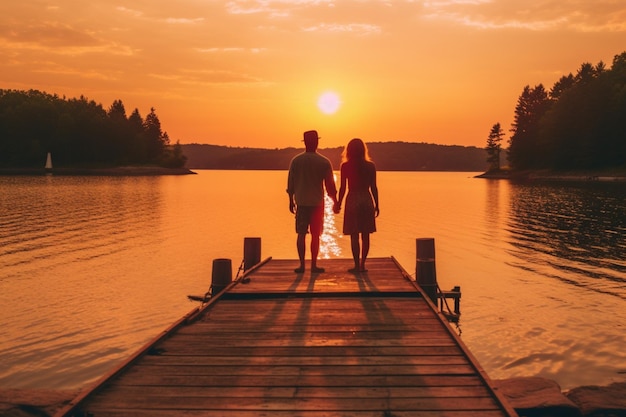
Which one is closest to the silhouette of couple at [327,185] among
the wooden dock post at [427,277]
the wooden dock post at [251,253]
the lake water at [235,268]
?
the wooden dock post at [427,277]

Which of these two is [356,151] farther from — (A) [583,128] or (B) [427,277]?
(A) [583,128]

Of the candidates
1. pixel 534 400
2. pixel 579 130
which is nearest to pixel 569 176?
pixel 579 130

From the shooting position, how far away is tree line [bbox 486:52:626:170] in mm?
89625

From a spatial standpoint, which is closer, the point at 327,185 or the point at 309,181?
the point at 327,185

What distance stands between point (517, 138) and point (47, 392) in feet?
396

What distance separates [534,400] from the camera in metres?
6.53

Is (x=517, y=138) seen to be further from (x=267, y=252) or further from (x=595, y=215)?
(x=267, y=252)

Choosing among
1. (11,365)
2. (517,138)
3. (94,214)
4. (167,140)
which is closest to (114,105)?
(167,140)

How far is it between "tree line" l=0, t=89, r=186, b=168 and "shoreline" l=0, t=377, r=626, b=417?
5257 inches

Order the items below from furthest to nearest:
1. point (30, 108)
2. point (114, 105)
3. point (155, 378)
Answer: point (114, 105) → point (30, 108) → point (155, 378)

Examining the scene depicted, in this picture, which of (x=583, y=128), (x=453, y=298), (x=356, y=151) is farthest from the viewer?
(x=583, y=128)

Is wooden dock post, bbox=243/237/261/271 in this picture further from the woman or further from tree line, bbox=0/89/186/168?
tree line, bbox=0/89/186/168

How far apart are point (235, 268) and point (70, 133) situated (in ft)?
413

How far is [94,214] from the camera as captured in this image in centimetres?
3903
